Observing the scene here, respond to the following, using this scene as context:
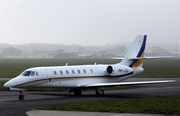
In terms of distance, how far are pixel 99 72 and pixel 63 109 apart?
11.2m

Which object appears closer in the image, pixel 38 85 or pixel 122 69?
pixel 38 85

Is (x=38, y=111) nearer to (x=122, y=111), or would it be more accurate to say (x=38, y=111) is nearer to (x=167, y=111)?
(x=122, y=111)

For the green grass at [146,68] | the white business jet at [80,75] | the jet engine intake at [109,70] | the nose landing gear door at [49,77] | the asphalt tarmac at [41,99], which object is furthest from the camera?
the green grass at [146,68]

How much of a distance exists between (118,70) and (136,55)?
3.02m

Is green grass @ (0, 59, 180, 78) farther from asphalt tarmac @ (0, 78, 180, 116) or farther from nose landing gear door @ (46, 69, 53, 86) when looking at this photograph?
nose landing gear door @ (46, 69, 53, 86)

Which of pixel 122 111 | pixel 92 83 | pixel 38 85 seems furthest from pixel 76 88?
pixel 122 111

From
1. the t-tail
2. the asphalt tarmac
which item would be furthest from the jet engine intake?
the t-tail

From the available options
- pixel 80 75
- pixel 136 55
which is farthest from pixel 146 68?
pixel 80 75

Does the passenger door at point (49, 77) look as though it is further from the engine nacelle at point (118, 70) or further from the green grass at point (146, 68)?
the green grass at point (146, 68)

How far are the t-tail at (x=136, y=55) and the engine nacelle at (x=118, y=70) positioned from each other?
2.44 ft

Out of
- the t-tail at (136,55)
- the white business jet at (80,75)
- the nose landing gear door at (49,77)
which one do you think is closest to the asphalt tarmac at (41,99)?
the white business jet at (80,75)

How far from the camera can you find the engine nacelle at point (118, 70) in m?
27.1

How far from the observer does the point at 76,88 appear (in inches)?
991

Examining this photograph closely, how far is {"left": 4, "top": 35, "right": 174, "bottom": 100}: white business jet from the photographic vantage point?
2237cm
